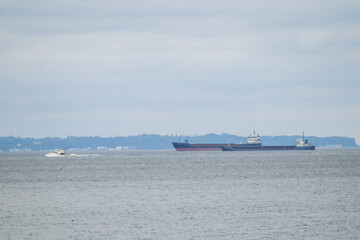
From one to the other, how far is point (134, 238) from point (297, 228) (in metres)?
13.5

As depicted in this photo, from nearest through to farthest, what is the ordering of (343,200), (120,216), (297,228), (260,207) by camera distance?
(297,228), (120,216), (260,207), (343,200)

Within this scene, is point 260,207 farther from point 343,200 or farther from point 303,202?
point 343,200

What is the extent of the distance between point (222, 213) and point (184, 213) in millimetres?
3682

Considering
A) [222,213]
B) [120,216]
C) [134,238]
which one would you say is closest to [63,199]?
[120,216]

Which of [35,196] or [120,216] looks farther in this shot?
[35,196]

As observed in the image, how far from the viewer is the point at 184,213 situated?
62.3m

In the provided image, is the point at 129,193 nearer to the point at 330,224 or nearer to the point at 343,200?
the point at 343,200

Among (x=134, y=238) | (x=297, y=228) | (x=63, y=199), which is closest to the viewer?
(x=134, y=238)

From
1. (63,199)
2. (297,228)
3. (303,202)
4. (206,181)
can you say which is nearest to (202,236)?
(297,228)

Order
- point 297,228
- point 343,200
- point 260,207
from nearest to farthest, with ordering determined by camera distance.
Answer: point 297,228 → point 260,207 → point 343,200

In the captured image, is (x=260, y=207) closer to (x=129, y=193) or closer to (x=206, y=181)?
(x=129, y=193)

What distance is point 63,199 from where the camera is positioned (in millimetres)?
79562

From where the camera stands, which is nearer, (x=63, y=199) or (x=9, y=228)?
(x=9, y=228)

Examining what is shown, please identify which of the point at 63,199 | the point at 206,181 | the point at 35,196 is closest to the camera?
Answer: the point at 63,199
